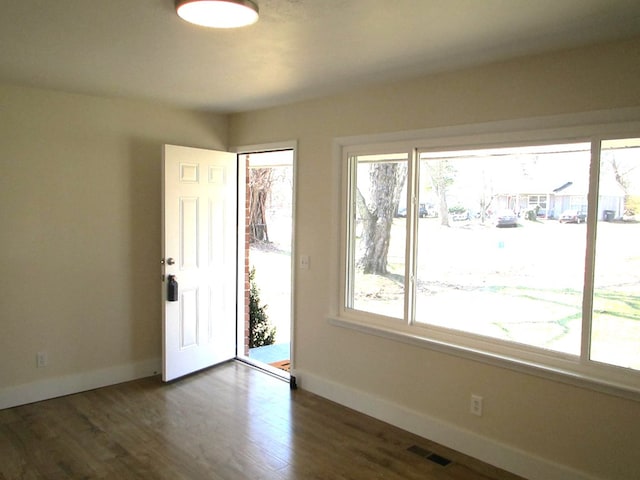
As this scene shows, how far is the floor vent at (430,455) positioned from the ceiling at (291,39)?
7.98ft

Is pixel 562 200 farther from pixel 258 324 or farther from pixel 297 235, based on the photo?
pixel 258 324

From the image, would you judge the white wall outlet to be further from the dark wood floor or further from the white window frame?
the white window frame

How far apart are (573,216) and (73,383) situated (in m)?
3.92

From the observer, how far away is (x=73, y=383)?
3.89 meters

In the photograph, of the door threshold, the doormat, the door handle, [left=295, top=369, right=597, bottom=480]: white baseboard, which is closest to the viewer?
[left=295, top=369, right=597, bottom=480]: white baseboard

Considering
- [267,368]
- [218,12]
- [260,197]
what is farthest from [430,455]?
[260,197]

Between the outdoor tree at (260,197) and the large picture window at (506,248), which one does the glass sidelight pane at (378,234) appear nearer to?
the large picture window at (506,248)

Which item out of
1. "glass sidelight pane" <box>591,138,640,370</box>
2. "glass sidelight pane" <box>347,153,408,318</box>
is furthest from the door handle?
"glass sidelight pane" <box>591,138,640,370</box>

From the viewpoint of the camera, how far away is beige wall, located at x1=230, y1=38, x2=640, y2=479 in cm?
247

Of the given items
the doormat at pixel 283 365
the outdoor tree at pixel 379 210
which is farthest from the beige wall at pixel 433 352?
the doormat at pixel 283 365

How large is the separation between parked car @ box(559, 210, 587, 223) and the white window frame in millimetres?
57

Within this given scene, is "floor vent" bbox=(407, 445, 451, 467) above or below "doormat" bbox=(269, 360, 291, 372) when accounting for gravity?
above

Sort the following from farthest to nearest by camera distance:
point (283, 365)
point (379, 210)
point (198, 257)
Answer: point (283, 365) < point (198, 257) < point (379, 210)

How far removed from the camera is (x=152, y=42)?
2.46 metres
